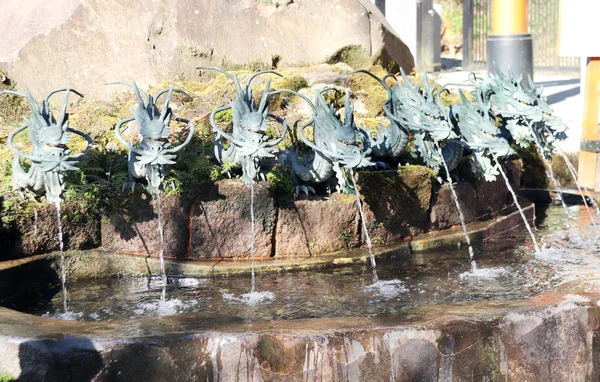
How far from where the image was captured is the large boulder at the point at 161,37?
8.24 m

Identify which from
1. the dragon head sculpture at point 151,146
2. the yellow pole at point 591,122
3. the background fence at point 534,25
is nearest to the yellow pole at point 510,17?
the yellow pole at point 591,122

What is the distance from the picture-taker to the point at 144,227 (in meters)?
6.06

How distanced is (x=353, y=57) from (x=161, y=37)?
2.03m

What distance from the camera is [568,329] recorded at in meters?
4.50

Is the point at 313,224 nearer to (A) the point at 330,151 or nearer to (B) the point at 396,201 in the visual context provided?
(A) the point at 330,151

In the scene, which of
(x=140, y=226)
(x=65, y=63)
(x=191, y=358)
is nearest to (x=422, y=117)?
(x=140, y=226)

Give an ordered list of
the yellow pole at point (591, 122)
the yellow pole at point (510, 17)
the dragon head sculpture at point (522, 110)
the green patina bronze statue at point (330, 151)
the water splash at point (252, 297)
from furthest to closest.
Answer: the yellow pole at point (510, 17) < the yellow pole at point (591, 122) < the dragon head sculpture at point (522, 110) < the green patina bronze statue at point (330, 151) < the water splash at point (252, 297)

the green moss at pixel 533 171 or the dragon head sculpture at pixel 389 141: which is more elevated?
the dragon head sculpture at pixel 389 141

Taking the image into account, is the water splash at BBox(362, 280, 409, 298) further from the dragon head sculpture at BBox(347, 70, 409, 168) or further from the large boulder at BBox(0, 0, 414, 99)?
the large boulder at BBox(0, 0, 414, 99)

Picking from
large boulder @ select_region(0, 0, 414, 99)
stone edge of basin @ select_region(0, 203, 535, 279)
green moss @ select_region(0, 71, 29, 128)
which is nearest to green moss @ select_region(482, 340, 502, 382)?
stone edge of basin @ select_region(0, 203, 535, 279)

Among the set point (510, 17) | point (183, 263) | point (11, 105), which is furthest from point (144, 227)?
point (510, 17)

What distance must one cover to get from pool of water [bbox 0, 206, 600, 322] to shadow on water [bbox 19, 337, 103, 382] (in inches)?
42.5

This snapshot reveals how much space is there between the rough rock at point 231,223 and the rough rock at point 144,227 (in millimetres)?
95

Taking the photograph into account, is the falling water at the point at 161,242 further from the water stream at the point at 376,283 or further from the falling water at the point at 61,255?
the water stream at the point at 376,283
